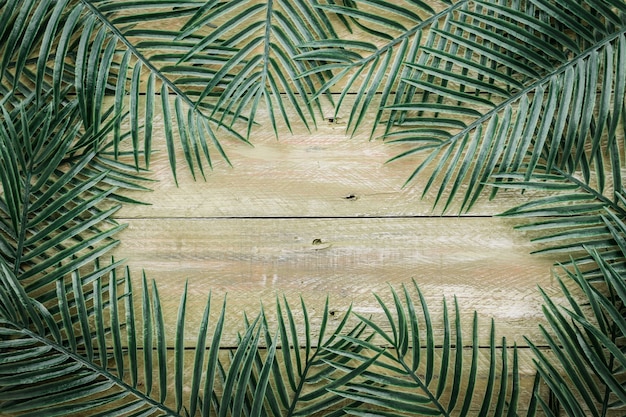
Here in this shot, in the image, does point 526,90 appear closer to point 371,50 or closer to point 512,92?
point 512,92

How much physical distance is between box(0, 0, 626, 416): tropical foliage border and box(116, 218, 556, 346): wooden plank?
0.04 m

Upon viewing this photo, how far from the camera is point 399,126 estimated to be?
103 cm

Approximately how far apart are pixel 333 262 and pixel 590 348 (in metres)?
0.43

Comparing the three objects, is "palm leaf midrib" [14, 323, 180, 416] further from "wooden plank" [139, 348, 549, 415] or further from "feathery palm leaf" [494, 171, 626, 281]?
"feathery palm leaf" [494, 171, 626, 281]

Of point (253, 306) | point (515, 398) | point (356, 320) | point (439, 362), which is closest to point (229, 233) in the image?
point (253, 306)

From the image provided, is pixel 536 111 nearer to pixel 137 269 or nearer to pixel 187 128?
pixel 187 128

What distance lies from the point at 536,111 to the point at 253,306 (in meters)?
0.58

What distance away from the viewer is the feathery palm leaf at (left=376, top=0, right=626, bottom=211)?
94 centimetres

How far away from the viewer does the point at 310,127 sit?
1.05 meters

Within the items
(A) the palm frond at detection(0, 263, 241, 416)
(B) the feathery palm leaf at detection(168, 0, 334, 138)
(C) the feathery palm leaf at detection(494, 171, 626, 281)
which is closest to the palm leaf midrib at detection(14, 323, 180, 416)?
(A) the palm frond at detection(0, 263, 241, 416)

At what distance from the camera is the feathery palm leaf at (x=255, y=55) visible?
97 cm

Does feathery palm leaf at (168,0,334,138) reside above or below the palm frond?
above

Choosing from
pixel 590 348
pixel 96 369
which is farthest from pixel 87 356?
pixel 590 348

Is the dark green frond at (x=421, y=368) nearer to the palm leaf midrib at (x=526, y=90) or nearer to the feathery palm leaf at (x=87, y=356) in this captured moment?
the feathery palm leaf at (x=87, y=356)
